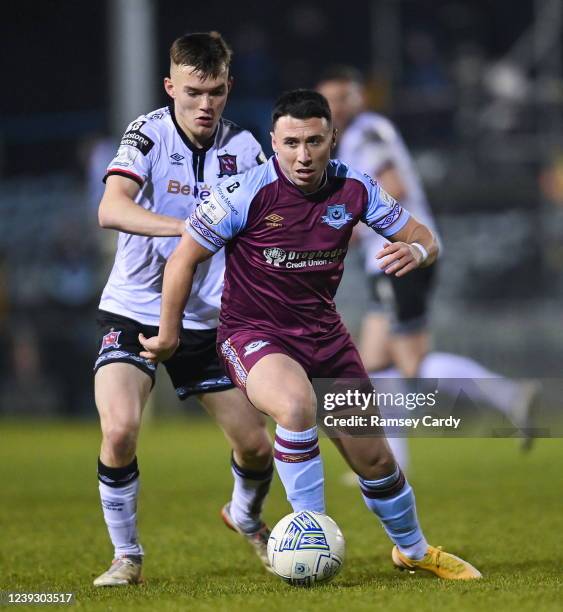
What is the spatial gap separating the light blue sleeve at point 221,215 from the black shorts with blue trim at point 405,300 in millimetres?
3665

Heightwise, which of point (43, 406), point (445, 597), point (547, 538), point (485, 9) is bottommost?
point (43, 406)

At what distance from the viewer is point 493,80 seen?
16.5 meters

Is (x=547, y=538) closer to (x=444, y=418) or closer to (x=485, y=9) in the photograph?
(x=444, y=418)

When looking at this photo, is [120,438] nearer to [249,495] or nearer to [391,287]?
[249,495]

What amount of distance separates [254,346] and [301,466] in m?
0.50

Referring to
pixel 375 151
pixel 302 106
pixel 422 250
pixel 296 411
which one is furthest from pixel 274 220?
pixel 375 151

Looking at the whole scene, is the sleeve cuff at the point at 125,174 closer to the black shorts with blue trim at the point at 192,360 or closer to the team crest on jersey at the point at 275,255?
the black shorts with blue trim at the point at 192,360

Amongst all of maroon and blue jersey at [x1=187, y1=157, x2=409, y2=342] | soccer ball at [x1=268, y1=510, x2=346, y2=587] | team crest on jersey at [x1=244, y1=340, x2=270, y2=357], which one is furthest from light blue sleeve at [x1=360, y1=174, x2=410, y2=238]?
soccer ball at [x1=268, y1=510, x2=346, y2=587]

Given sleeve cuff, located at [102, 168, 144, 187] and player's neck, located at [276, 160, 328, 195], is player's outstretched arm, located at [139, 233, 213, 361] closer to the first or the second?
player's neck, located at [276, 160, 328, 195]

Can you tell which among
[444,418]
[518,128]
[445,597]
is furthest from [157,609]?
[518,128]

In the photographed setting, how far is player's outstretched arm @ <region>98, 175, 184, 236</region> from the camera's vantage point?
4750 mm

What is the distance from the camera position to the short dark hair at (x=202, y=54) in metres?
5.05

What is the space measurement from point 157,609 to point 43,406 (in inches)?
463

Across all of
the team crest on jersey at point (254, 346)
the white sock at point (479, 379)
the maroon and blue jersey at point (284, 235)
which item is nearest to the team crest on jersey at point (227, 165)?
the maroon and blue jersey at point (284, 235)
